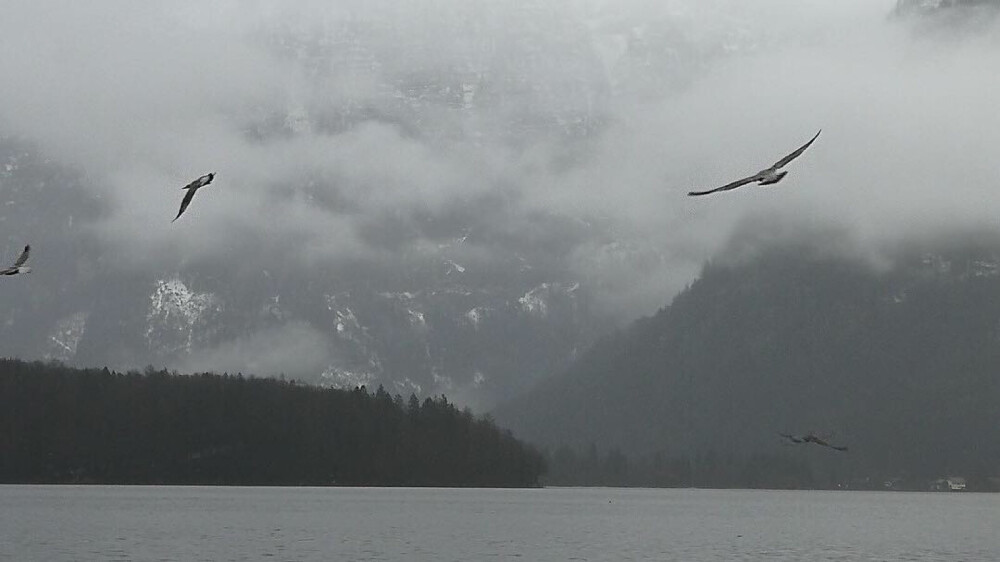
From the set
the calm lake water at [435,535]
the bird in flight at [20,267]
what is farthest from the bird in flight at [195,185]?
the calm lake water at [435,535]

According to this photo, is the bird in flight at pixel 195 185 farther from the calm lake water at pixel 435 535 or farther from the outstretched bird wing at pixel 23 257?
the calm lake water at pixel 435 535

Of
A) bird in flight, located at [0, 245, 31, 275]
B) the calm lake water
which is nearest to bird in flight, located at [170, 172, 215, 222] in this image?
bird in flight, located at [0, 245, 31, 275]

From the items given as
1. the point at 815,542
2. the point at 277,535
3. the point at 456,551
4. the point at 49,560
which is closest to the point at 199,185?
the point at 49,560

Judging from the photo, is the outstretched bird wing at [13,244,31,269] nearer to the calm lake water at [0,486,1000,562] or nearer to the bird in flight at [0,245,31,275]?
the bird in flight at [0,245,31,275]

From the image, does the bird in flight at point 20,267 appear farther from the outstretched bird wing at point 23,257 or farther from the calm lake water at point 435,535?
the calm lake water at point 435,535

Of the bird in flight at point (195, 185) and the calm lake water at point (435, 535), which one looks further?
the calm lake water at point (435, 535)

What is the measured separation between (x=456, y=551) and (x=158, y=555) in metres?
24.5

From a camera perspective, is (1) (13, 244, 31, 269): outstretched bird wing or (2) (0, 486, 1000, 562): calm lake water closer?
(1) (13, 244, 31, 269): outstretched bird wing

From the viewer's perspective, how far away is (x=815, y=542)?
147m

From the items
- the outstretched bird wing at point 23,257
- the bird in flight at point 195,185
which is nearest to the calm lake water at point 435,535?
the outstretched bird wing at point 23,257

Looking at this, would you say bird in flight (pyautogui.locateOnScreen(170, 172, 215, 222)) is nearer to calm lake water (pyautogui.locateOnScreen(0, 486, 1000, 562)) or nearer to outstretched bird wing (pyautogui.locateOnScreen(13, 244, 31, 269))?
outstretched bird wing (pyautogui.locateOnScreen(13, 244, 31, 269))

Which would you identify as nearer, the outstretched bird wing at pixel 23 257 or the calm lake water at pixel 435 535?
the outstretched bird wing at pixel 23 257

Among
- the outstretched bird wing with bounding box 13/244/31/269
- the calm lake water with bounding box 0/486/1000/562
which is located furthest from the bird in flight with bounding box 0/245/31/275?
the calm lake water with bounding box 0/486/1000/562

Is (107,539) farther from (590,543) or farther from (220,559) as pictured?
(590,543)
